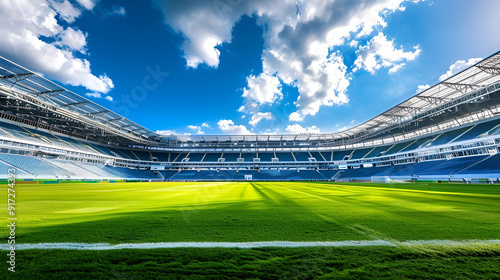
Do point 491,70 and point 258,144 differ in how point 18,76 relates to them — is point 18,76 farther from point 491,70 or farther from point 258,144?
point 491,70

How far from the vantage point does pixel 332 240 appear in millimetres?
2604

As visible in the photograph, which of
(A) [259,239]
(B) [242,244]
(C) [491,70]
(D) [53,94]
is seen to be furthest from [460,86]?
(D) [53,94]

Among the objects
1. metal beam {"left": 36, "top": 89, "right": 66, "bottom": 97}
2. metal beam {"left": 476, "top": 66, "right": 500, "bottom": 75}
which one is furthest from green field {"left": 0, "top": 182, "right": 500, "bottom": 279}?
metal beam {"left": 476, "top": 66, "right": 500, "bottom": 75}

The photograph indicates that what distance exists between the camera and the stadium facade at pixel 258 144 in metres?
24.2

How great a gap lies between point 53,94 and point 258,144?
46.5 metres

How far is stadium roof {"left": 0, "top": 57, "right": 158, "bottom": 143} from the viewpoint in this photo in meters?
19.9

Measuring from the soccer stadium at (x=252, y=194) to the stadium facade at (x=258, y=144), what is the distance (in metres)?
0.29

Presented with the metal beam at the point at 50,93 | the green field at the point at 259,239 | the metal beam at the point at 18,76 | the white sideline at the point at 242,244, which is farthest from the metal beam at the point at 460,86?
the metal beam at the point at 50,93

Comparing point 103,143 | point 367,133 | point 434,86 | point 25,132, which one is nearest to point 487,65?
point 434,86

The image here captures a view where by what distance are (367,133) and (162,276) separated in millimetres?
53698

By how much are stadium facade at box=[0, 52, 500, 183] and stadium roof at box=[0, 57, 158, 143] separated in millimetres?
126

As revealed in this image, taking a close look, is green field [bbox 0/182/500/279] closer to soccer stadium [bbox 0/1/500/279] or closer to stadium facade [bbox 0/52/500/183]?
soccer stadium [bbox 0/1/500/279]

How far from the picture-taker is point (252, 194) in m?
9.75

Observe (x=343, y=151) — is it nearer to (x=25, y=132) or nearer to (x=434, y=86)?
(x=434, y=86)
